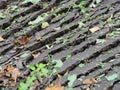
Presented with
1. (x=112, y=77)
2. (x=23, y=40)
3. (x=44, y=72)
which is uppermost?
(x=23, y=40)

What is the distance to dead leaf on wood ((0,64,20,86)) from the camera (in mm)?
4283

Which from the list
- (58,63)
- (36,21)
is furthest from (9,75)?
(36,21)

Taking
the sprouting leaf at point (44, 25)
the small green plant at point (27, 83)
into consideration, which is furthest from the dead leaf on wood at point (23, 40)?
the small green plant at point (27, 83)

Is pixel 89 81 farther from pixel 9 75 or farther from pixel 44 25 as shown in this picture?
pixel 44 25

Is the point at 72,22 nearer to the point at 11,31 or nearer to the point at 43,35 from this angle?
the point at 43,35

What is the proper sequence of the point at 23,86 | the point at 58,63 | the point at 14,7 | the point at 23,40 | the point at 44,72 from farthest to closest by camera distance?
the point at 14,7
the point at 23,40
the point at 58,63
the point at 44,72
the point at 23,86

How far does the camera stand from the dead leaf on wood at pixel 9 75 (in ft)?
14.1

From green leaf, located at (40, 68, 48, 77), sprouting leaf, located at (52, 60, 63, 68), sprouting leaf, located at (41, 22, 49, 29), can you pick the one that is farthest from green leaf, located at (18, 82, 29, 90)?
sprouting leaf, located at (41, 22, 49, 29)

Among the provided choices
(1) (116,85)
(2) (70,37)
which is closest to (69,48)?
(2) (70,37)

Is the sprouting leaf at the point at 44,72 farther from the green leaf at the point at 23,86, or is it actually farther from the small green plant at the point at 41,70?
the green leaf at the point at 23,86

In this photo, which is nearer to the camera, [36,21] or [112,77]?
[112,77]

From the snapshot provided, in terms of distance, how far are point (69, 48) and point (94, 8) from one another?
1.05 metres

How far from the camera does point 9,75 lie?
4371 millimetres

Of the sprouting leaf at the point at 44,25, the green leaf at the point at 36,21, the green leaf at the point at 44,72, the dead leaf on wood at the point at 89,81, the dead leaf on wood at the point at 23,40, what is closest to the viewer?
the dead leaf on wood at the point at 89,81
